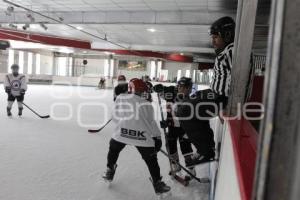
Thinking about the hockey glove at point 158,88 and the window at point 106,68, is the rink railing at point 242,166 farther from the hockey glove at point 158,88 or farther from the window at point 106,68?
the window at point 106,68

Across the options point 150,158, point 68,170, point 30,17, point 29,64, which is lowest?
point 68,170

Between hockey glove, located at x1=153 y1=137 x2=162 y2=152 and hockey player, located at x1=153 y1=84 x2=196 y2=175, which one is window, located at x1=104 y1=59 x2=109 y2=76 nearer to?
hockey player, located at x1=153 y1=84 x2=196 y2=175

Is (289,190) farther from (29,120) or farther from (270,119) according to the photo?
(29,120)

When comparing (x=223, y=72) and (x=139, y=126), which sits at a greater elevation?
(x=223, y=72)

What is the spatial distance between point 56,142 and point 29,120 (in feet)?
6.35

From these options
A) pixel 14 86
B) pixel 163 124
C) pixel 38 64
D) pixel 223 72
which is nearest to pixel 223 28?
pixel 223 72

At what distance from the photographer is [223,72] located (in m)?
1.76

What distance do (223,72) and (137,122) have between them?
2.48 ft

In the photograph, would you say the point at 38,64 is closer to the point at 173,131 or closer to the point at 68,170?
the point at 68,170

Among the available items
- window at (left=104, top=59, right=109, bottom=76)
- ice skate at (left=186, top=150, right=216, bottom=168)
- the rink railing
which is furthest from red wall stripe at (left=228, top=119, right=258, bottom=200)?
window at (left=104, top=59, right=109, bottom=76)

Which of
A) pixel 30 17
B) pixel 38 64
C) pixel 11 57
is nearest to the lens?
pixel 30 17

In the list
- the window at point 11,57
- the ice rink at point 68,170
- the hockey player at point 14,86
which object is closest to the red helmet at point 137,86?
the ice rink at point 68,170

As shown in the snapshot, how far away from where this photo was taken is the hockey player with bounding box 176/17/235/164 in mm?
1765

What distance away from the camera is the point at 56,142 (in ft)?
12.6
